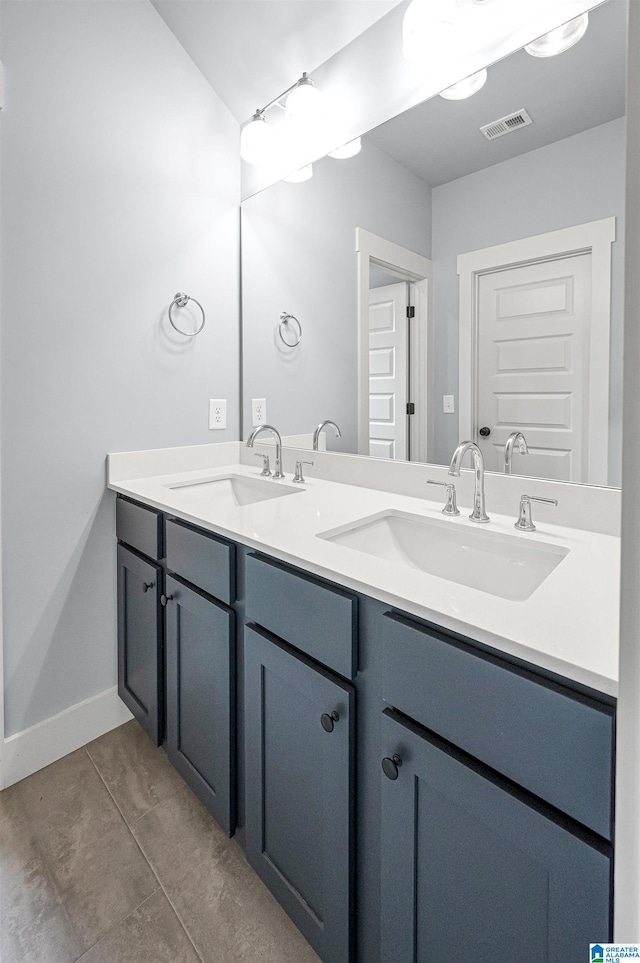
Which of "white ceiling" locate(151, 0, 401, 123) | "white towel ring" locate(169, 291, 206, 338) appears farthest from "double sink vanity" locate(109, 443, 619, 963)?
"white ceiling" locate(151, 0, 401, 123)

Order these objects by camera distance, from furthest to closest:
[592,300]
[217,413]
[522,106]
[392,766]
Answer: [217,413] < [522,106] < [592,300] < [392,766]

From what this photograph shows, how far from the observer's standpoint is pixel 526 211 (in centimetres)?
123

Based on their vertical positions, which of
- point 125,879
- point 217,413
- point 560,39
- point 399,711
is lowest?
point 125,879

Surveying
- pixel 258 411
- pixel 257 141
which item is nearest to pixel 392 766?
pixel 258 411

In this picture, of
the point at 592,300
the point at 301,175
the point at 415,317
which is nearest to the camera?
the point at 592,300

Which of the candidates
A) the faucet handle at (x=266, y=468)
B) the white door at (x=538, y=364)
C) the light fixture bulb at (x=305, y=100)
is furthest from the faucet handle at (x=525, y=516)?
the light fixture bulb at (x=305, y=100)

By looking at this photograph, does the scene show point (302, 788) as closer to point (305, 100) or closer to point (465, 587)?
point (465, 587)

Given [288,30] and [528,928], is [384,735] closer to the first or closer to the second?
[528,928]

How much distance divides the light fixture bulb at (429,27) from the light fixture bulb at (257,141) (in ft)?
2.12

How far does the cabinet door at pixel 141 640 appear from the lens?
1543 mm

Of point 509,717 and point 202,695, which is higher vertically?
point 509,717

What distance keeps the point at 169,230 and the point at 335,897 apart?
6.68 feet

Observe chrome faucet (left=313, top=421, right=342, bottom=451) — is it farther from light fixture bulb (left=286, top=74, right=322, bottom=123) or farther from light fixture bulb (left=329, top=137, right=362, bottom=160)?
light fixture bulb (left=286, top=74, right=322, bottom=123)

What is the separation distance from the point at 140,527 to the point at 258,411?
0.74 meters
